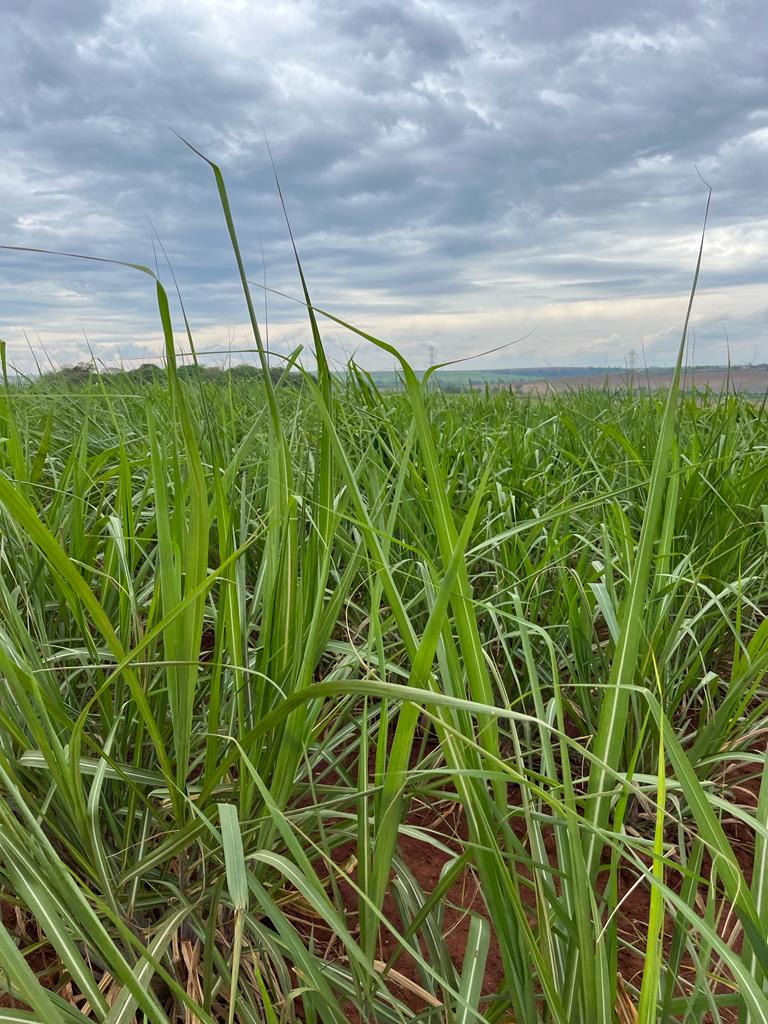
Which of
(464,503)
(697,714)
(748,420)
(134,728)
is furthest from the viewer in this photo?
(748,420)

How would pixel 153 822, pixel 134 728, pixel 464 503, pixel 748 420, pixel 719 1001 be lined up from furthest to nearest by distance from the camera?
1. pixel 748 420
2. pixel 464 503
3. pixel 134 728
4. pixel 153 822
5. pixel 719 1001

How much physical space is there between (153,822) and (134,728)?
0.55ft

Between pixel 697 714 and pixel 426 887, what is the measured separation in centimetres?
68

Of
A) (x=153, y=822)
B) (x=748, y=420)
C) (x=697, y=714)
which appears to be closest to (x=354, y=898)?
(x=153, y=822)

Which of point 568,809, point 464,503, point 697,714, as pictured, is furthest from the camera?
point 464,503

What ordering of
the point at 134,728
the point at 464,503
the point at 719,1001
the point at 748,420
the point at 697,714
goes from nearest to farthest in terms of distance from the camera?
the point at 719,1001 < the point at 134,728 < the point at 697,714 < the point at 464,503 < the point at 748,420

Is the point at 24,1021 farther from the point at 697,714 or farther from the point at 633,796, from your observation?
the point at 697,714

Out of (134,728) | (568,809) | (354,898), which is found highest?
(568,809)

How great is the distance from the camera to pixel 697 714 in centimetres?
143

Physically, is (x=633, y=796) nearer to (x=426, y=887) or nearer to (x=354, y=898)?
(x=426, y=887)

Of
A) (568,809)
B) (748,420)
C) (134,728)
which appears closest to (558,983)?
(568,809)

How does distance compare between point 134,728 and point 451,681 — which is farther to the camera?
point 134,728

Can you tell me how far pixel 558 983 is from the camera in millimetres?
715

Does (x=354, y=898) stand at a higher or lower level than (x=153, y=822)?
lower
